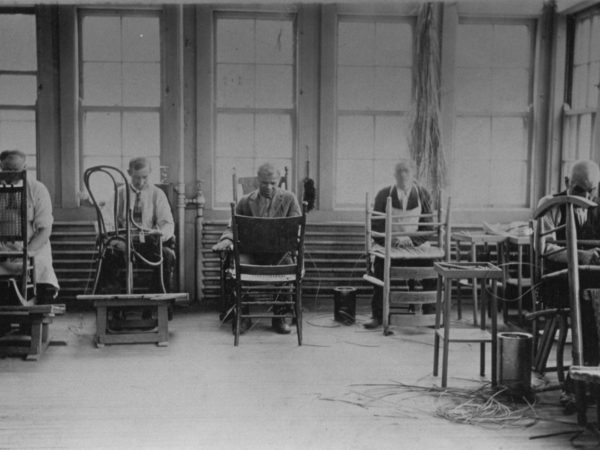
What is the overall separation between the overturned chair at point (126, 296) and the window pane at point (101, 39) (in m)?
1.62

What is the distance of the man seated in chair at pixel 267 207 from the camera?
6059 mm

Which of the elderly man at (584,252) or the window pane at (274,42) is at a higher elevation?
the window pane at (274,42)

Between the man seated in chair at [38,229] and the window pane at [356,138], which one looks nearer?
the man seated in chair at [38,229]

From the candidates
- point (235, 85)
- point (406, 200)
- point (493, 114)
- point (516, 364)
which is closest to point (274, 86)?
point (235, 85)

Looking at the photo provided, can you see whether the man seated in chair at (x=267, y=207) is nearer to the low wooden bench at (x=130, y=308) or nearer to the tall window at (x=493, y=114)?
the low wooden bench at (x=130, y=308)

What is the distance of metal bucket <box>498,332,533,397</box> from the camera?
4109mm

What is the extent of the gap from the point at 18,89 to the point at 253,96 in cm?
240

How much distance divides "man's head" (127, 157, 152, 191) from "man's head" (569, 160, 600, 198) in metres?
3.53

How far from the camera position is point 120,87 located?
24.7ft

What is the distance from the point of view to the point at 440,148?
24.7 feet

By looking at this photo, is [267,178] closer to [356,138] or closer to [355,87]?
[356,138]

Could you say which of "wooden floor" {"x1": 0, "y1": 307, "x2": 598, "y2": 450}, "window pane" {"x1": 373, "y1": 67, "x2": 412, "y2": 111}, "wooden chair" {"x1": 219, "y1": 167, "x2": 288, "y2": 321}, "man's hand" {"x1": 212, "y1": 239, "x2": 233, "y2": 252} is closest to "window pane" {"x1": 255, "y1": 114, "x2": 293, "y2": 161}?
"wooden chair" {"x1": 219, "y1": 167, "x2": 288, "y2": 321}

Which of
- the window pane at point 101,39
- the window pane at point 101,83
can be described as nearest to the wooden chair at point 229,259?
the window pane at point 101,83

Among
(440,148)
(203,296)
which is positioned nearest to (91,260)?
(203,296)
